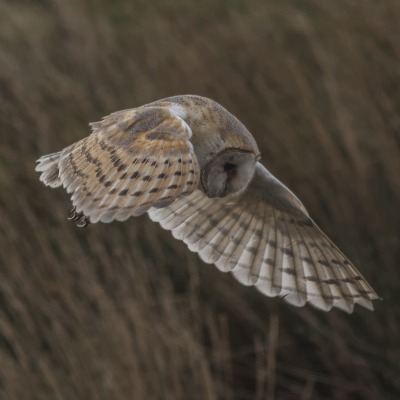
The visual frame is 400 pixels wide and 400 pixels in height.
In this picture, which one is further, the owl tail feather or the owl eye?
the owl tail feather

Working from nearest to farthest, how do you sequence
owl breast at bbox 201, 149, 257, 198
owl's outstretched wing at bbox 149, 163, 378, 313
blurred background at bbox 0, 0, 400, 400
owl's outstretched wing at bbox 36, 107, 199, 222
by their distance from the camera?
owl's outstretched wing at bbox 36, 107, 199, 222, owl breast at bbox 201, 149, 257, 198, owl's outstretched wing at bbox 149, 163, 378, 313, blurred background at bbox 0, 0, 400, 400

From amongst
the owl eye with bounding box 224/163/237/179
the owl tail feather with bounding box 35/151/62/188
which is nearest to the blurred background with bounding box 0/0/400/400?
the owl tail feather with bounding box 35/151/62/188

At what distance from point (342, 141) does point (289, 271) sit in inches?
56.2

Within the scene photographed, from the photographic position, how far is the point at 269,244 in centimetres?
258

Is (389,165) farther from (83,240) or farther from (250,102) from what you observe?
(83,240)

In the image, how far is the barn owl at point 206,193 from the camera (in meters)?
1.91

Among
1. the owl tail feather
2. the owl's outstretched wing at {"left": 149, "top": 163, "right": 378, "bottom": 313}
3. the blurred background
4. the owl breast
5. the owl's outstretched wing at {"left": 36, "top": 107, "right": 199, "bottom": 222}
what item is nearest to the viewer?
the owl's outstretched wing at {"left": 36, "top": 107, "right": 199, "bottom": 222}

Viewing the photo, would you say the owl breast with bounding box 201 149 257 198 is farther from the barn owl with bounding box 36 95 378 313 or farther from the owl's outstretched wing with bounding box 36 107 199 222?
the owl's outstretched wing with bounding box 36 107 199 222

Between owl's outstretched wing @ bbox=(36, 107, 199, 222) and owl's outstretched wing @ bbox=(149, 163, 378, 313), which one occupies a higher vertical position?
owl's outstretched wing @ bbox=(36, 107, 199, 222)

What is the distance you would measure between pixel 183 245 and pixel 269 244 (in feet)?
3.57

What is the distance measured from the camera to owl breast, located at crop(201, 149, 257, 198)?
6.86 feet

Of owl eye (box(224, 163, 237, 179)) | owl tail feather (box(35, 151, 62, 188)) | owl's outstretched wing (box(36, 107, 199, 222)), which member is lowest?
owl eye (box(224, 163, 237, 179))

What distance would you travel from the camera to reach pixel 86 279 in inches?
127

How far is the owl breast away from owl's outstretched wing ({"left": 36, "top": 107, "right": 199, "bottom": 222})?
0.14 meters
